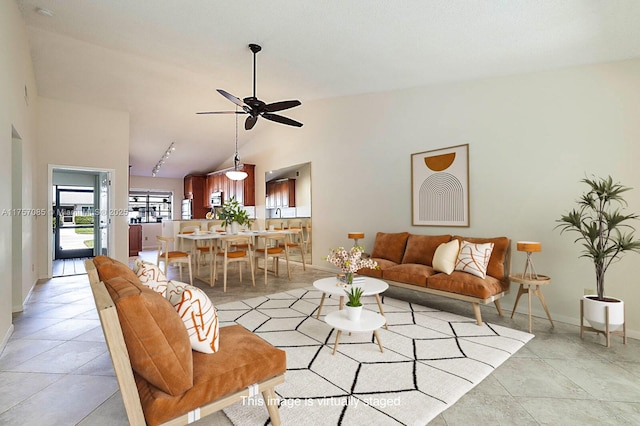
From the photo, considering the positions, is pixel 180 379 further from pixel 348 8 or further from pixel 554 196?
pixel 554 196

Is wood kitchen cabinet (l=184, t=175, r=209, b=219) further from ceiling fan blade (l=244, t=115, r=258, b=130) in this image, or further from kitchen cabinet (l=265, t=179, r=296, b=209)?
ceiling fan blade (l=244, t=115, r=258, b=130)

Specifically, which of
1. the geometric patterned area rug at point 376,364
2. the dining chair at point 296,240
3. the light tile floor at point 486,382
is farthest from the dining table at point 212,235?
the light tile floor at point 486,382

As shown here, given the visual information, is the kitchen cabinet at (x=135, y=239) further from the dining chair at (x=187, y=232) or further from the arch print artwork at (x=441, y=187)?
the arch print artwork at (x=441, y=187)

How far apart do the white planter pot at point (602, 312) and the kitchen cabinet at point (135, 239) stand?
33.0 ft

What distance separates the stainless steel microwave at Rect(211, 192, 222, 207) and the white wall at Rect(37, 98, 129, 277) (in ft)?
11.4

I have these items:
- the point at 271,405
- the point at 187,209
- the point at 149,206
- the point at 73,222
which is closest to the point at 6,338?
the point at 271,405

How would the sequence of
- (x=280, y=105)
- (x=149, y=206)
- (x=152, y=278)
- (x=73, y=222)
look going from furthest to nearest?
(x=149, y=206) < (x=73, y=222) < (x=280, y=105) < (x=152, y=278)

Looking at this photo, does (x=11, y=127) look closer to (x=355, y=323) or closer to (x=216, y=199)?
(x=355, y=323)

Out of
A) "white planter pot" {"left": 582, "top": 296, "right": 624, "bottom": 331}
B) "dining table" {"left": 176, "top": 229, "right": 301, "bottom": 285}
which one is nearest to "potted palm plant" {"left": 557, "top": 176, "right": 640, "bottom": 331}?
"white planter pot" {"left": 582, "top": 296, "right": 624, "bottom": 331}

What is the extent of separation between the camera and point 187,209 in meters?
A: 10.7

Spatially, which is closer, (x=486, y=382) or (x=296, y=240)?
(x=486, y=382)

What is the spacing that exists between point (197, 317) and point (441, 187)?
3.73 meters

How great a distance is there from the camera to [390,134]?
193 inches

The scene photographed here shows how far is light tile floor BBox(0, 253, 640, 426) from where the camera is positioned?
1725mm
